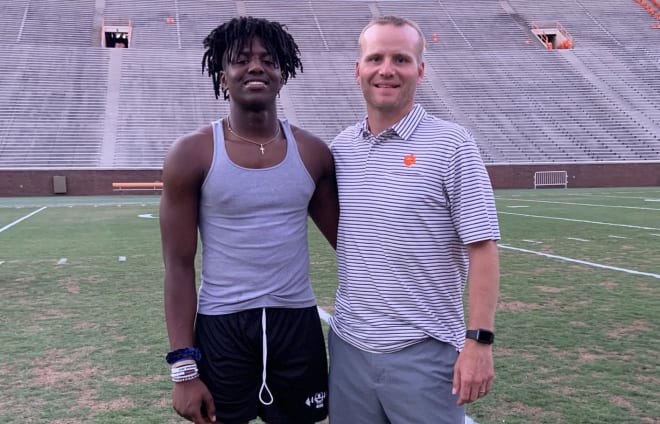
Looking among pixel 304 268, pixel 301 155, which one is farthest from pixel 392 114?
pixel 304 268

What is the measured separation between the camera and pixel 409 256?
2.20 metres

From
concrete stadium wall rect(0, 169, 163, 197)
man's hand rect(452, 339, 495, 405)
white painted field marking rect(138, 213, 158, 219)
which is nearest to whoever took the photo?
man's hand rect(452, 339, 495, 405)

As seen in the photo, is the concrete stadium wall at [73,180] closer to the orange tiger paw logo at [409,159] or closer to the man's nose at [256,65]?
the man's nose at [256,65]

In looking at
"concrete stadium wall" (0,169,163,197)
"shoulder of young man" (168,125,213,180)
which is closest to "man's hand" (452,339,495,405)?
"shoulder of young man" (168,125,213,180)

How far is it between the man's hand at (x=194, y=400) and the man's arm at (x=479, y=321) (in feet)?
2.38

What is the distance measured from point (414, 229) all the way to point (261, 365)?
2.07 ft

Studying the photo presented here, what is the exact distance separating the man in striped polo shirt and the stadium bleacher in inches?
975

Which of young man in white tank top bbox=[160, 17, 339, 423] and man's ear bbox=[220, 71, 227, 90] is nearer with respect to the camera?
young man in white tank top bbox=[160, 17, 339, 423]

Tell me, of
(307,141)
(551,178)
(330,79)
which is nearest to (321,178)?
(307,141)

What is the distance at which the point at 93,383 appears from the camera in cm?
445

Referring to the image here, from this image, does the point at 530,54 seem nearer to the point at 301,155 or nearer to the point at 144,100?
the point at 144,100

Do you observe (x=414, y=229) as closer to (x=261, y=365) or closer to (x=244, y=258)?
(x=244, y=258)

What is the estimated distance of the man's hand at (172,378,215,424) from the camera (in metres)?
2.27

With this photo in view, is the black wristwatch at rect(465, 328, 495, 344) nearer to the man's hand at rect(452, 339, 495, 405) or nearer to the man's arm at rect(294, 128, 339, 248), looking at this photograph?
the man's hand at rect(452, 339, 495, 405)
